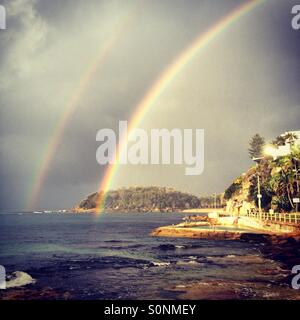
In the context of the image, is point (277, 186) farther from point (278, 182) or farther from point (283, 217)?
point (283, 217)

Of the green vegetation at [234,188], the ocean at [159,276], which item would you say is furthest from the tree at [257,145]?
the ocean at [159,276]

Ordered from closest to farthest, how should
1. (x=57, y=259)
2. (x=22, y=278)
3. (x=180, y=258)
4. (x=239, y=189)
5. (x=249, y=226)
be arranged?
(x=22, y=278), (x=180, y=258), (x=57, y=259), (x=249, y=226), (x=239, y=189)

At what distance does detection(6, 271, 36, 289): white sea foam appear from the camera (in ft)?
113

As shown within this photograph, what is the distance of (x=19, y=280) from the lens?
37094 millimetres

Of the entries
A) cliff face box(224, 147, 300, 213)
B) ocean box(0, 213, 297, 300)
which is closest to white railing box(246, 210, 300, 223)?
ocean box(0, 213, 297, 300)

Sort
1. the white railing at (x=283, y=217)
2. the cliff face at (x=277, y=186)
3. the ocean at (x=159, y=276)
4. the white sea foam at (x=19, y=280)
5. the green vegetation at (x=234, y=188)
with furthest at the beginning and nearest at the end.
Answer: the green vegetation at (x=234, y=188), the cliff face at (x=277, y=186), the white railing at (x=283, y=217), the white sea foam at (x=19, y=280), the ocean at (x=159, y=276)

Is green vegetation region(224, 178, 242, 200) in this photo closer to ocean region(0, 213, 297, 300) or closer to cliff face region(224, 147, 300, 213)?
cliff face region(224, 147, 300, 213)

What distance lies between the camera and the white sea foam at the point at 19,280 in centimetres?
3445

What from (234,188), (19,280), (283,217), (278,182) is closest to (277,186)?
(278,182)

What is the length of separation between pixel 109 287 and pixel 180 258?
17.3 m

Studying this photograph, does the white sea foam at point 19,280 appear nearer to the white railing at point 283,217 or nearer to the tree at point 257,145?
the white railing at point 283,217
